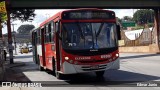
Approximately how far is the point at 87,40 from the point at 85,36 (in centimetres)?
18

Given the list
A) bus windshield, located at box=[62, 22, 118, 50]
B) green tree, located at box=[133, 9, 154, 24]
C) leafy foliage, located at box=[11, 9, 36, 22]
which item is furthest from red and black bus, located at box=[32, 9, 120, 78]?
green tree, located at box=[133, 9, 154, 24]

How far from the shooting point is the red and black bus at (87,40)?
1487cm

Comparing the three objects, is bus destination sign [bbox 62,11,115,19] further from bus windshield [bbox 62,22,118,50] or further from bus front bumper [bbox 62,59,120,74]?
bus front bumper [bbox 62,59,120,74]

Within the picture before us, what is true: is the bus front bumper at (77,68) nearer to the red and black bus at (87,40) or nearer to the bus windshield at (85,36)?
the red and black bus at (87,40)

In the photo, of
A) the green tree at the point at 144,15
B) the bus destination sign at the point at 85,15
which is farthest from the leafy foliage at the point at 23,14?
the green tree at the point at 144,15

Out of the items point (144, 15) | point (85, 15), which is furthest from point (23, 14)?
point (144, 15)

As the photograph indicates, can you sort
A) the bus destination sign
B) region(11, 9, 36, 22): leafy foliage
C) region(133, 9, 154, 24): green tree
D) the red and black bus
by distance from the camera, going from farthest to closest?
region(133, 9, 154, 24): green tree, region(11, 9, 36, 22): leafy foliage, the bus destination sign, the red and black bus

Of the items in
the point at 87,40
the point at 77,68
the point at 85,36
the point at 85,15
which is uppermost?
the point at 85,15

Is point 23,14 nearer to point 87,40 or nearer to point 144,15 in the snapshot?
point 87,40

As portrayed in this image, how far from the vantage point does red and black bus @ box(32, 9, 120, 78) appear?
14.9 metres

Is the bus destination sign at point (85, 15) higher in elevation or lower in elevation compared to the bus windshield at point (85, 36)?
higher

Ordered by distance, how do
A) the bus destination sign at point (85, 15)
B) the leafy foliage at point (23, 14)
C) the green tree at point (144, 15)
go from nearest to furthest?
the bus destination sign at point (85, 15), the leafy foliage at point (23, 14), the green tree at point (144, 15)

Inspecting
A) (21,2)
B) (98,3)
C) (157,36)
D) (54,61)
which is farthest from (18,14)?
(54,61)

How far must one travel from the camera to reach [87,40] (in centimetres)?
1495
